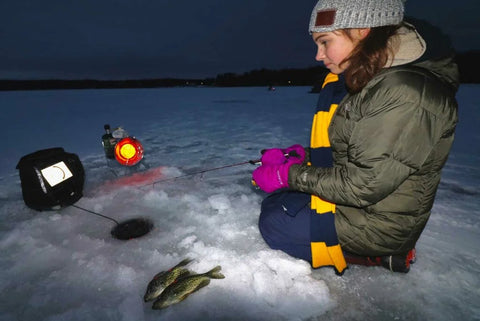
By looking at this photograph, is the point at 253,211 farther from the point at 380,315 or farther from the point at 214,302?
the point at 380,315

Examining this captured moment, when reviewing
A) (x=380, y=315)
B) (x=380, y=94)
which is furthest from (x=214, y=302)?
(x=380, y=94)

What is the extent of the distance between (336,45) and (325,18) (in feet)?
0.58

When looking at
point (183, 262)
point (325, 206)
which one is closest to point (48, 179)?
point (183, 262)

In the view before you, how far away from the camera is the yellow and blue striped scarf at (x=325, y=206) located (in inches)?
71.5

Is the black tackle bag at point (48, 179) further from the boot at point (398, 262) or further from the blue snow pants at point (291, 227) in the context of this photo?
the boot at point (398, 262)

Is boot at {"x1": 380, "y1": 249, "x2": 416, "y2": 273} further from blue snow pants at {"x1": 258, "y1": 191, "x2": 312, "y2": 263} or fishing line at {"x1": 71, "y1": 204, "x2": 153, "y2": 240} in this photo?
fishing line at {"x1": 71, "y1": 204, "x2": 153, "y2": 240}

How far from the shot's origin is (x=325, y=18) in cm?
156

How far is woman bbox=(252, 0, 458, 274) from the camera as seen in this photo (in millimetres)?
1354

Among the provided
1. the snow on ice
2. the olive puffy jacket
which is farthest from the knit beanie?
the snow on ice

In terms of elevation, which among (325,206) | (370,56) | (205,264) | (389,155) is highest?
(370,56)

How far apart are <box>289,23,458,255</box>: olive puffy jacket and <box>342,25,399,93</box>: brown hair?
50mm

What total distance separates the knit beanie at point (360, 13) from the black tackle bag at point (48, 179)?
9.96ft

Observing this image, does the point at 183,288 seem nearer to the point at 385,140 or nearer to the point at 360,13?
the point at 385,140

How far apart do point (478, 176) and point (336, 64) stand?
3.78 metres
